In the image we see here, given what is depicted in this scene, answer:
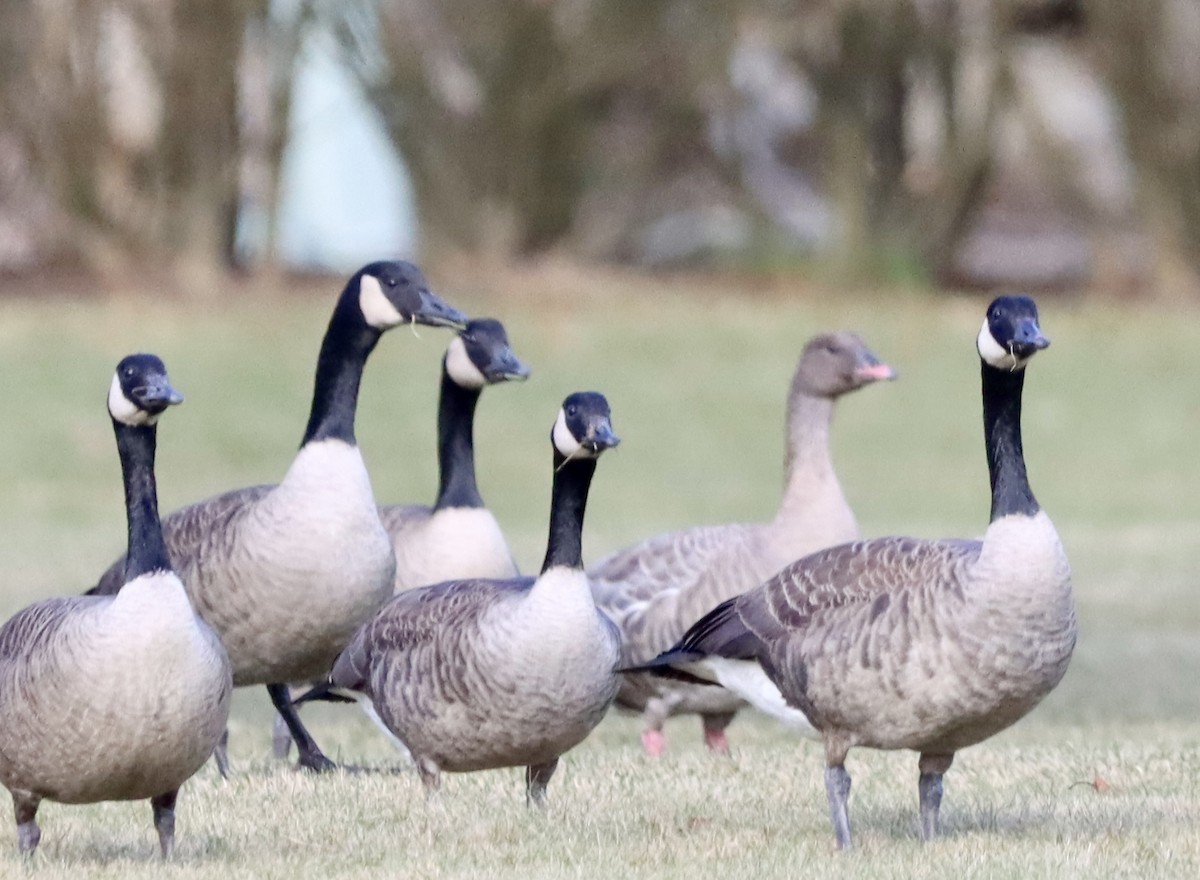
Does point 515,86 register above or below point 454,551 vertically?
above

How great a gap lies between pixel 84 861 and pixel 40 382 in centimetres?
1620

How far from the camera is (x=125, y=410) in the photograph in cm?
685

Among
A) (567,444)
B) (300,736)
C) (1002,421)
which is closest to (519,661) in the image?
(567,444)

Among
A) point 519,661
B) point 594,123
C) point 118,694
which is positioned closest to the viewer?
point 118,694

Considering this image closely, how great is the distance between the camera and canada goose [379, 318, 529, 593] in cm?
968

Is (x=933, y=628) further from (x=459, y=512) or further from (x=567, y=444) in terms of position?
(x=459, y=512)

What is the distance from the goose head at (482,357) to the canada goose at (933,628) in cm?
274

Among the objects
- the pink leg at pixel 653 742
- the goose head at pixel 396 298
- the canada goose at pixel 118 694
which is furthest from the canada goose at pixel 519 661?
the pink leg at pixel 653 742

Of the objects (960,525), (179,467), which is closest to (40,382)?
(179,467)

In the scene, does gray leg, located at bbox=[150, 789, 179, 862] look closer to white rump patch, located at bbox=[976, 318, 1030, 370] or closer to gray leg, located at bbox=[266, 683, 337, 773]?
gray leg, located at bbox=[266, 683, 337, 773]

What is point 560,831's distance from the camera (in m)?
7.00

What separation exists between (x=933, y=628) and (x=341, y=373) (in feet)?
12.2

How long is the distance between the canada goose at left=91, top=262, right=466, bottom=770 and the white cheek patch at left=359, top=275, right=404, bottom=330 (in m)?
0.60

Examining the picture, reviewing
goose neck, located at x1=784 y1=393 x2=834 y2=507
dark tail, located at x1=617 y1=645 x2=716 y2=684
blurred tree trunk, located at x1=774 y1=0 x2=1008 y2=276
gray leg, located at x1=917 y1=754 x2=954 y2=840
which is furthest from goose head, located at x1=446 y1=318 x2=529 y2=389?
blurred tree trunk, located at x1=774 y1=0 x2=1008 y2=276
